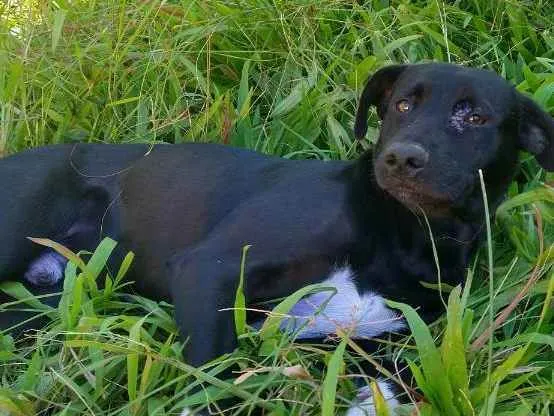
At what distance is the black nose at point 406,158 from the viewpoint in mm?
2627

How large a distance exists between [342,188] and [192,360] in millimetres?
685

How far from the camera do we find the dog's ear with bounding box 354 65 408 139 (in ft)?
10.3

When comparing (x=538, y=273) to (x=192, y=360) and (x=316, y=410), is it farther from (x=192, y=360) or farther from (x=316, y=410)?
(x=192, y=360)

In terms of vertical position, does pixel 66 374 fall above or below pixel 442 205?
below

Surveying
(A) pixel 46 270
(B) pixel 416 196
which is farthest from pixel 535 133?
(A) pixel 46 270

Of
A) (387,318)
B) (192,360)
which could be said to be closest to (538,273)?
(387,318)

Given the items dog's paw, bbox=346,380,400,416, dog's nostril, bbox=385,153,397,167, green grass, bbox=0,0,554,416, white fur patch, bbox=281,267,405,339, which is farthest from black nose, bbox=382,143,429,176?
dog's paw, bbox=346,380,400,416

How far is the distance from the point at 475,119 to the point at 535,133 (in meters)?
0.28

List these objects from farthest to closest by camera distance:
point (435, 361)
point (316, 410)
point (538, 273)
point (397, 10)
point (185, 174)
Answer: point (397, 10), point (185, 174), point (538, 273), point (316, 410), point (435, 361)

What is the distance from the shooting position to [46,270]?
3207mm

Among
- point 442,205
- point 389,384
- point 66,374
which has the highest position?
point 442,205

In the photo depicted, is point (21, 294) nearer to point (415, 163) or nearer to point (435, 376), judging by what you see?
point (415, 163)

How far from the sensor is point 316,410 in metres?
2.45

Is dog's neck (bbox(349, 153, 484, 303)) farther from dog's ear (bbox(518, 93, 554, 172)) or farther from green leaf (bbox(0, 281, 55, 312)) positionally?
green leaf (bbox(0, 281, 55, 312))
